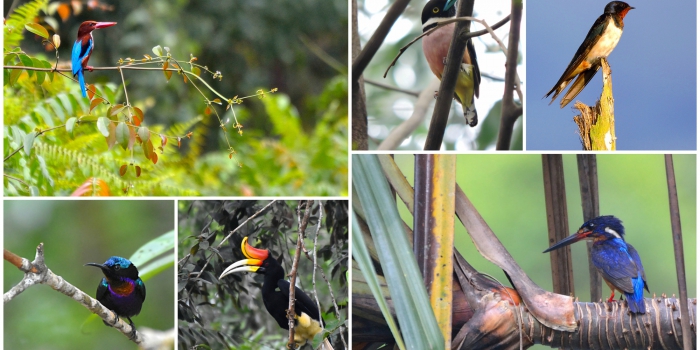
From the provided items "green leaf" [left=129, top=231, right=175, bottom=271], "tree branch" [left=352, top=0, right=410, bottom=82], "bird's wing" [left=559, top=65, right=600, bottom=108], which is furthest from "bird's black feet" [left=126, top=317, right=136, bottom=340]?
"bird's wing" [left=559, top=65, right=600, bottom=108]

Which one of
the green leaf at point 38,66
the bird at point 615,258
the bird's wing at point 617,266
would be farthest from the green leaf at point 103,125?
the bird's wing at point 617,266

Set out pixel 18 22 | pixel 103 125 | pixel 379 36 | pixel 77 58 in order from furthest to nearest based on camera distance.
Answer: pixel 18 22 → pixel 379 36 → pixel 77 58 → pixel 103 125

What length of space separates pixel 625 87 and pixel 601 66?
0.30 ft

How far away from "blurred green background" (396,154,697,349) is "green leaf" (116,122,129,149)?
0.67m

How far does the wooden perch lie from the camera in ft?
5.26

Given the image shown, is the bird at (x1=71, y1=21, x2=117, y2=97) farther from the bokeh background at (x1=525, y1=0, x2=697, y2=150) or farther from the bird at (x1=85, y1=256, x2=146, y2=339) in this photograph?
the bokeh background at (x1=525, y1=0, x2=697, y2=150)

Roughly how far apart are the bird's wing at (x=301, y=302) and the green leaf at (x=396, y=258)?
0.21m

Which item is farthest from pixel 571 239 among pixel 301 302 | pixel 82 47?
pixel 82 47

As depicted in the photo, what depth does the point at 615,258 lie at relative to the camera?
1.63m

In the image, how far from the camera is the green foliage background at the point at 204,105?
1.78 meters

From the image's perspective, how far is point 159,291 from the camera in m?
1.61

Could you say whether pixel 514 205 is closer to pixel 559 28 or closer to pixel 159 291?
pixel 559 28

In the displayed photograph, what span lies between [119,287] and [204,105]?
5.52ft

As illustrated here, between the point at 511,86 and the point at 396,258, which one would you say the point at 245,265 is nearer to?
the point at 396,258
